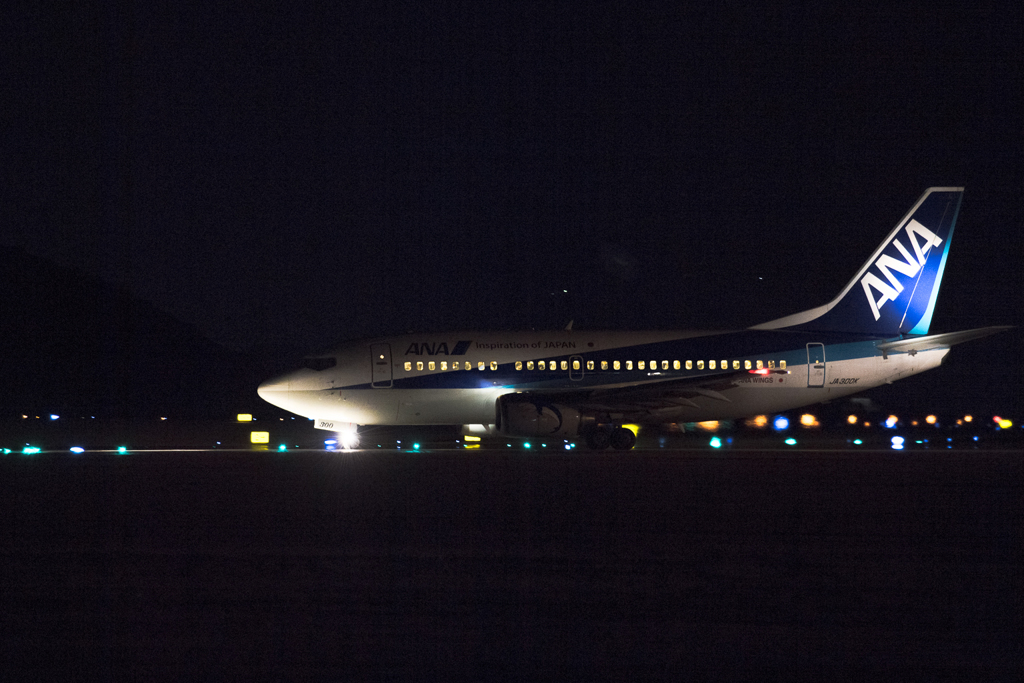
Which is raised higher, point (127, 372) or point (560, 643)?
point (127, 372)

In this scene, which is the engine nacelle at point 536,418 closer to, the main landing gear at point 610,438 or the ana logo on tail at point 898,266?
the main landing gear at point 610,438

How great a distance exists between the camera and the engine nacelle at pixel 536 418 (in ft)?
92.8

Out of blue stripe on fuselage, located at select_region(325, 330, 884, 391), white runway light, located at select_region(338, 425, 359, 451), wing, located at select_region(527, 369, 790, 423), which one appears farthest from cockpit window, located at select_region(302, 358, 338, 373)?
wing, located at select_region(527, 369, 790, 423)

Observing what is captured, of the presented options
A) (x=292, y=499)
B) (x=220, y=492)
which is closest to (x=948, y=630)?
(x=292, y=499)

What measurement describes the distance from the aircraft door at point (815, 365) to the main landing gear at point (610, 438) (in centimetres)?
714

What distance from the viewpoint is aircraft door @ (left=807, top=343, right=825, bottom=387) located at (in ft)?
107

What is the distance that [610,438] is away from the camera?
2908cm

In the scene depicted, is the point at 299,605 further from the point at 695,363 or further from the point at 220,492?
the point at 695,363

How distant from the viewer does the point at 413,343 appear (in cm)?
3120

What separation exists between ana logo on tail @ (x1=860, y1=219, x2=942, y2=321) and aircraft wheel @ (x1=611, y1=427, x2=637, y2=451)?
10157mm

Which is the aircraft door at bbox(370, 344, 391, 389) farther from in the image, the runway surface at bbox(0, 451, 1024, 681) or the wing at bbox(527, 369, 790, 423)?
the runway surface at bbox(0, 451, 1024, 681)

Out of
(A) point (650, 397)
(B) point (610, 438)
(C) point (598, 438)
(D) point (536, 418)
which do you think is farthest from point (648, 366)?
(D) point (536, 418)

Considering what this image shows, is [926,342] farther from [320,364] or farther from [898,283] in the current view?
[320,364]

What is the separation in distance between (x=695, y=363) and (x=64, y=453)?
18407 mm
